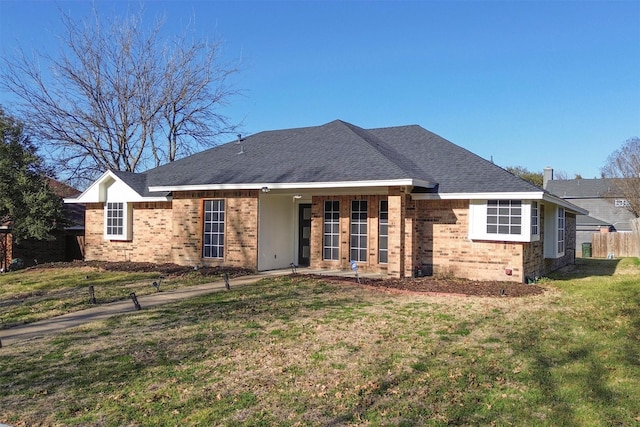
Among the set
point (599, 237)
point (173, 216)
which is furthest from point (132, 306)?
point (599, 237)

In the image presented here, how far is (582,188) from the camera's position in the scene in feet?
158

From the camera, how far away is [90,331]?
26.2 ft

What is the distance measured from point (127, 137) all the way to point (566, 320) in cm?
2737

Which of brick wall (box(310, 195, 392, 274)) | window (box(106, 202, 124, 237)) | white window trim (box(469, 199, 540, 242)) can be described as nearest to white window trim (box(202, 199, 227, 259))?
brick wall (box(310, 195, 392, 274))

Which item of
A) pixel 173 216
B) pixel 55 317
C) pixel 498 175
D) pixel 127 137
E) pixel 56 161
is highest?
pixel 127 137

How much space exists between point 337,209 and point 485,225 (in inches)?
180

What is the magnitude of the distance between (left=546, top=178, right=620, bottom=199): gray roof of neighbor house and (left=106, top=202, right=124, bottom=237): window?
41.0 meters

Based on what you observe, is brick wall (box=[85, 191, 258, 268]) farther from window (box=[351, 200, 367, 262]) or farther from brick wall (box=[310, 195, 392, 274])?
window (box=[351, 200, 367, 262])

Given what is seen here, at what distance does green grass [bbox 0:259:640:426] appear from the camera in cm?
474

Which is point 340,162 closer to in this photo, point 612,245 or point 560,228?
point 560,228

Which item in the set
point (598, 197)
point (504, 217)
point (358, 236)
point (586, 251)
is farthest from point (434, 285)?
point (598, 197)

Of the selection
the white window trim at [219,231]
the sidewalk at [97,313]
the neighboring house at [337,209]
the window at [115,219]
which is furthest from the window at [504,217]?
the window at [115,219]

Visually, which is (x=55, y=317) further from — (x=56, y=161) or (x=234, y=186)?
(x=56, y=161)

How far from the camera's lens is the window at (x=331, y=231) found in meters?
15.2
